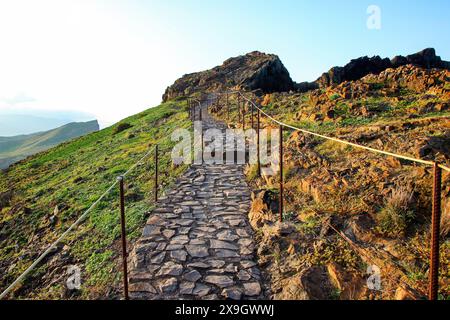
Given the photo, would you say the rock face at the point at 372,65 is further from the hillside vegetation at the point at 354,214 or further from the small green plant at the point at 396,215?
the small green plant at the point at 396,215

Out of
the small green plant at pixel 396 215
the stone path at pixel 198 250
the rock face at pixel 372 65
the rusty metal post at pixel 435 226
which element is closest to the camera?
the rusty metal post at pixel 435 226

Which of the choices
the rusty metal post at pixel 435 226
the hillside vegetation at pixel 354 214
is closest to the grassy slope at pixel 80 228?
the hillside vegetation at pixel 354 214

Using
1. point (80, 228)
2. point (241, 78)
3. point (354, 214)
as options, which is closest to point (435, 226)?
point (354, 214)

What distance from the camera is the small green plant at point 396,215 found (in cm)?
476

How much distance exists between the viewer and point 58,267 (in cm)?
607

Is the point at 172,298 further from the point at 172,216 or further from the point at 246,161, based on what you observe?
the point at 246,161

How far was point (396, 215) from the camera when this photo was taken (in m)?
4.79

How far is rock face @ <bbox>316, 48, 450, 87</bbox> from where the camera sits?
1673 inches

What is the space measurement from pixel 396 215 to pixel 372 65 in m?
48.7

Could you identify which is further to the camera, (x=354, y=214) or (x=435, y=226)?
(x=354, y=214)

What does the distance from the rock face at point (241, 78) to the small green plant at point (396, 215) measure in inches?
1445

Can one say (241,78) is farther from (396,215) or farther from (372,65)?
(396,215)

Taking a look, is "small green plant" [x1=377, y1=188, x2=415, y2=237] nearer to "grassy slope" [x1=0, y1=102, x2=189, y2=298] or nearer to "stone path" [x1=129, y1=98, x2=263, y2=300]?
"stone path" [x1=129, y1=98, x2=263, y2=300]

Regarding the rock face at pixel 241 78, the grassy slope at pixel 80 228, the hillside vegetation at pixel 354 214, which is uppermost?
the rock face at pixel 241 78
